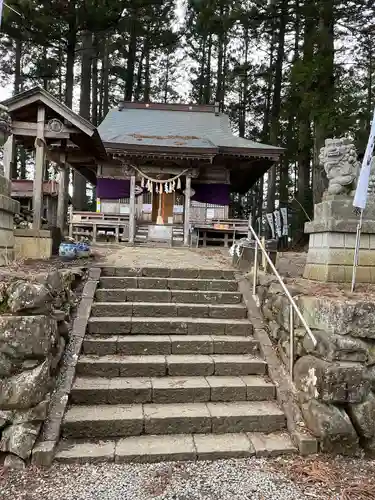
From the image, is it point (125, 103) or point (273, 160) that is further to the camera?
point (125, 103)

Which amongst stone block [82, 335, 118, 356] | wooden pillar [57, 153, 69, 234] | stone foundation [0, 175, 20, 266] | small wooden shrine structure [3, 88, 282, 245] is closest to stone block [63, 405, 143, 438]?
stone block [82, 335, 118, 356]

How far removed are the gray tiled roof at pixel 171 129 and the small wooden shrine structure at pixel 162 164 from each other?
4cm

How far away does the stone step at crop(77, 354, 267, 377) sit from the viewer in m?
3.87

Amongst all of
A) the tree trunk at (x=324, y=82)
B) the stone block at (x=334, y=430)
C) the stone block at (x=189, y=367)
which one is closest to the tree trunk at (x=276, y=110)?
the tree trunk at (x=324, y=82)

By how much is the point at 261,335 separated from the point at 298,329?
70 centimetres

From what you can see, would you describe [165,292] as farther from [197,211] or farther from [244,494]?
[197,211]

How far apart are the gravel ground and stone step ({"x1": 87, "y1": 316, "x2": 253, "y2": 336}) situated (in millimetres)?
1637

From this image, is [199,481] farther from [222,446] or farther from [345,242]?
[345,242]

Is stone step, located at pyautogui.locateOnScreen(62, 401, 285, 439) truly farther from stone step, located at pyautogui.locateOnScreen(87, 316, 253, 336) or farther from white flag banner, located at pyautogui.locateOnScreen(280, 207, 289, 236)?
white flag banner, located at pyautogui.locateOnScreen(280, 207, 289, 236)

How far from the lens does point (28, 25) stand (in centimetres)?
1611

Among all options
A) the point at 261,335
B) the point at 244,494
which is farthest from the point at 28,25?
the point at 244,494

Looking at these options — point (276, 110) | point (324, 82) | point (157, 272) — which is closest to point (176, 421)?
point (157, 272)

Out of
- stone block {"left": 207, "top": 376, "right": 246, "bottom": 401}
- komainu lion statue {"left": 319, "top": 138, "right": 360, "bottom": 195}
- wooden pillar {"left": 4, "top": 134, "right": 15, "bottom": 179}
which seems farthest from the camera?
wooden pillar {"left": 4, "top": 134, "right": 15, "bottom": 179}

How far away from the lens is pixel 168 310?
4723mm
